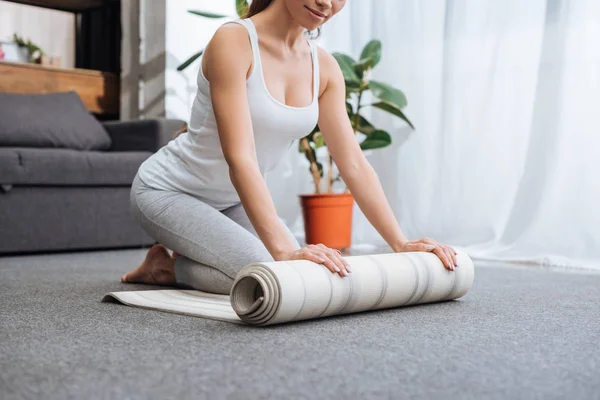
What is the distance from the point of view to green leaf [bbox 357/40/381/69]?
3066 millimetres

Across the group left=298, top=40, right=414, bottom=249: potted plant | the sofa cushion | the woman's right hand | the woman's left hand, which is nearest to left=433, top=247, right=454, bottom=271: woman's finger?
the woman's left hand

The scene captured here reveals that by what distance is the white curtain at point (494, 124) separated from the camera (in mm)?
2613

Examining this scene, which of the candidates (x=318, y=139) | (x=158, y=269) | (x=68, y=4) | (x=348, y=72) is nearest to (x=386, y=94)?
(x=348, y=72)

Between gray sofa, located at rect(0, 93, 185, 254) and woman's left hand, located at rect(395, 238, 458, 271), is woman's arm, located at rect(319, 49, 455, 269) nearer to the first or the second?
woman's left hand, located at rect(395, 238, 458, 271)

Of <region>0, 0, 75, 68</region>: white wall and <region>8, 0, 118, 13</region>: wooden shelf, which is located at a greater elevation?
<region>8, 0, 118, 13</region>: wooden shelf

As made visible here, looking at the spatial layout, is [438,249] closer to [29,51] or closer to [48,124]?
[48,124]

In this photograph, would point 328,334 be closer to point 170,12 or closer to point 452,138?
point 452,138

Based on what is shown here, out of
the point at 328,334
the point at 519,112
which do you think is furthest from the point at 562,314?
the point at 519,112

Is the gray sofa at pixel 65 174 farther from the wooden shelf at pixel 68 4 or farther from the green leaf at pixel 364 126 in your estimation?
the wooden shelf at pixel 68 4

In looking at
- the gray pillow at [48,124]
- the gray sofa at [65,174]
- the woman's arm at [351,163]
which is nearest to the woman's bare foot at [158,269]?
the woman's arm at [351,163]

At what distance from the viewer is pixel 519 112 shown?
110 inches

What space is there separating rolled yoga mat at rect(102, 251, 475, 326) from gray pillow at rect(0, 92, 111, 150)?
186 centimetres

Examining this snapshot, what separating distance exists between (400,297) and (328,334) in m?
0.27

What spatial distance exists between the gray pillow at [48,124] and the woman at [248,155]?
155cm
